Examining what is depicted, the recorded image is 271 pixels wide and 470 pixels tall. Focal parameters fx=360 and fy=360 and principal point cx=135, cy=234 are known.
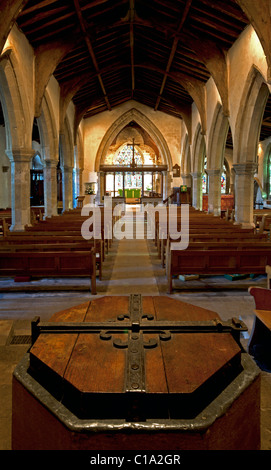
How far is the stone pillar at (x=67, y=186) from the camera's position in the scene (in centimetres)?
1755

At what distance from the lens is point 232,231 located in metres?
7.73

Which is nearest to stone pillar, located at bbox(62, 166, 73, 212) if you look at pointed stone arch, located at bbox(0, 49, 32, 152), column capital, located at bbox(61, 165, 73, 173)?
column capital, located at bbox(61, 165, 73, 173)

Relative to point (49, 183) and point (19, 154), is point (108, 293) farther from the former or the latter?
point (49, 183)

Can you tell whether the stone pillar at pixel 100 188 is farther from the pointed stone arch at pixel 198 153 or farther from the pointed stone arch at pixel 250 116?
the pointed stone arch at pixel 250 116

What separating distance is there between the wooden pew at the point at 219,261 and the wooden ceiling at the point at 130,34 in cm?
604

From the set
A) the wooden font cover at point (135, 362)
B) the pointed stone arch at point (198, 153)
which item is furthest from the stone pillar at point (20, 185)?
the pointed stone arch at point (198, 153)

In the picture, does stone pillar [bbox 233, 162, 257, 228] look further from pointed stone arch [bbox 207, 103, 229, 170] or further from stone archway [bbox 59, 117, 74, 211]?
stone archway [bbox 59, 117, 74, 211]

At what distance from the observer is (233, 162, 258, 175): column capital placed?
10.8m

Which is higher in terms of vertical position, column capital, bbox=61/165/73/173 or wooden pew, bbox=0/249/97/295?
column capital, bbox=61/165/73/173

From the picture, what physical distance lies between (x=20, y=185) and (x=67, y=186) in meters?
7.73

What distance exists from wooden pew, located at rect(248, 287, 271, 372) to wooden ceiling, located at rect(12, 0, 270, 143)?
778cm

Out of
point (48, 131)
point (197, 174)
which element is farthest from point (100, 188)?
point (48, 131)

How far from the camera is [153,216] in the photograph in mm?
12508

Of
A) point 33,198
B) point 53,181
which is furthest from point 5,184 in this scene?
point 53,181
